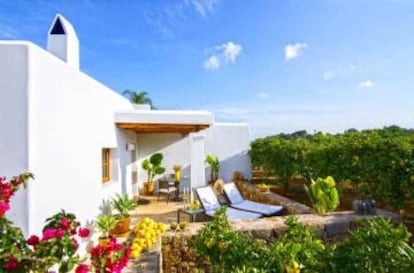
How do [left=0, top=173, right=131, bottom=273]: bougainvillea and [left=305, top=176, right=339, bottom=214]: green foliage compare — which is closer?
[left=0, top=173, right=131, bottom=273]: bougainvillea

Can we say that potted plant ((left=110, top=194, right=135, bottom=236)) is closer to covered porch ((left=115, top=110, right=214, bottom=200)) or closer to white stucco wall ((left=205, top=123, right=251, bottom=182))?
covered porch ((left=115, top=110, right=214, bottom=200))

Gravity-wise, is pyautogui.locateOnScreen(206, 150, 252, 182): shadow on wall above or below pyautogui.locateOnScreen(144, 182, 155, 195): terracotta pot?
above

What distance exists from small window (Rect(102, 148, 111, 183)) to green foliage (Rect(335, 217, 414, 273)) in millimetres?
7138

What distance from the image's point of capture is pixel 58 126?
4.67m

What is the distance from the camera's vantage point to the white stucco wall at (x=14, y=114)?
13.0 ft

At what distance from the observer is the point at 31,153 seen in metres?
4.02

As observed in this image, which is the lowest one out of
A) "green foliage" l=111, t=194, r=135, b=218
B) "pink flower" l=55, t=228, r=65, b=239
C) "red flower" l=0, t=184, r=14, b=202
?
"green foliage" l=111, t=194, r=135, b=218

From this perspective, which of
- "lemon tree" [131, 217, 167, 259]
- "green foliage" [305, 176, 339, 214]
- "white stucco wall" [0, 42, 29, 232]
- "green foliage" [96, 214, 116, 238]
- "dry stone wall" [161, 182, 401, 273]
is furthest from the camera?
"green foliage" [305, 176, 339, 214]

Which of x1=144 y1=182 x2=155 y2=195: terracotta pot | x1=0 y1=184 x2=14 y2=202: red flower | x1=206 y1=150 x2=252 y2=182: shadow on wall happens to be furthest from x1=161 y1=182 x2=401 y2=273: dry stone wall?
x1=206 y1=150 x2=252 y2=182: shadow on wall

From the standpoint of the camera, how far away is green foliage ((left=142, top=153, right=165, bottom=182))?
14462mm

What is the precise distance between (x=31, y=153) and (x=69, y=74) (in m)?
1.79

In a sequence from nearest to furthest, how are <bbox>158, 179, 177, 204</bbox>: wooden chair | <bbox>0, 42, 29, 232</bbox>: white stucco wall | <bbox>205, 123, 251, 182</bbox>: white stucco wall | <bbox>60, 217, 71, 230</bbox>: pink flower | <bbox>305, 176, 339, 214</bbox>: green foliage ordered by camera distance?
<bbox>60, 217, 71, 230</bbox>: pink flower < <bbox>0, 42, 29, 232</bbox>: white stucco wall < <bbox>305, 176, 339, 214</bbox>: green foliage < <bbox>158, 179, 177, 204</bbox>: wooden chair < <bbox>205, 123, 251, 182</bbox>: white stucco wall

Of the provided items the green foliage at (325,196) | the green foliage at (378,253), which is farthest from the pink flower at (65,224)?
the green foliage at (325,196)

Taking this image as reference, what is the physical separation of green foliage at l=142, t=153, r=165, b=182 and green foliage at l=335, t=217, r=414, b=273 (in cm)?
1261
